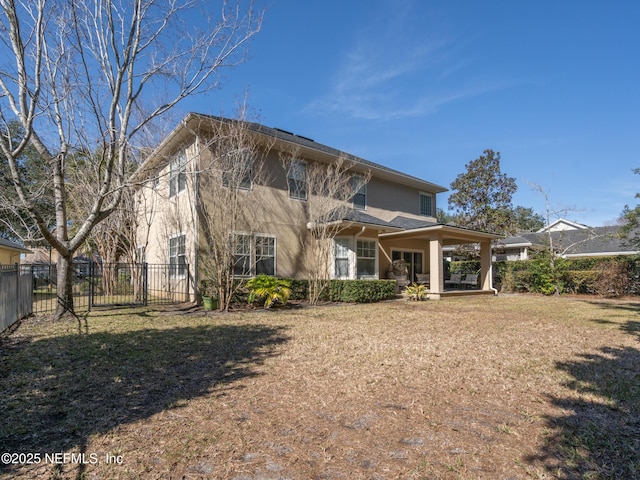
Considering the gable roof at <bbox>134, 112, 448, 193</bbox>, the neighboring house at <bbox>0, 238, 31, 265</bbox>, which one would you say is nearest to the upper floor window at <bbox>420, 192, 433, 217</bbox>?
the gable roof at <bbox>134, 112, 448, 193</bbox>

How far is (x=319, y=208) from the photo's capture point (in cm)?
1370

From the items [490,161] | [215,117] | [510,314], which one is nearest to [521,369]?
[510,314]

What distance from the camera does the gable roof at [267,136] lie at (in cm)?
1177

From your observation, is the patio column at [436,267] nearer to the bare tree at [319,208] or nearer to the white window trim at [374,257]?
the white window trim at [374,257]

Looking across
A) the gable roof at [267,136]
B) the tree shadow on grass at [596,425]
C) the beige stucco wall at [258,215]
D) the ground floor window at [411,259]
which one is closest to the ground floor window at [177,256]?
the beige stucco wall at [258,215]

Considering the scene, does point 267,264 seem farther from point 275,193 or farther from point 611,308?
point 611,308

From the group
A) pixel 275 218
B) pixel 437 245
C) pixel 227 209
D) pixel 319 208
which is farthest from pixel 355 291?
pixel 227 209

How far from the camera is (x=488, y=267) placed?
18.0 metres

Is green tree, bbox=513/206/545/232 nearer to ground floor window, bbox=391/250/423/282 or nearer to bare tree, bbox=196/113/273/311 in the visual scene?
ground floor window, bbox=391/250/423/282

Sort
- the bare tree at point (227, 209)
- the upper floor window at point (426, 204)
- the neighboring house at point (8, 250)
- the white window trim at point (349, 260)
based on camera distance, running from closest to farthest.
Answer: the bare tree at point (227, 209), the white window trim at point (349, 260), the neighboring house at point (8, 250), the upper floor window at point (426, 204)

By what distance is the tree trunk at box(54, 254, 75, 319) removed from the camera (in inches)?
368

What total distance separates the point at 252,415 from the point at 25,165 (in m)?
24.6

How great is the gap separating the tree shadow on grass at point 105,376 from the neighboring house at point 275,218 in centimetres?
543

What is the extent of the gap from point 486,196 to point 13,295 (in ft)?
84.9
